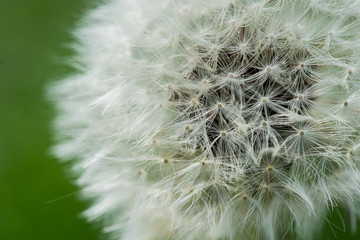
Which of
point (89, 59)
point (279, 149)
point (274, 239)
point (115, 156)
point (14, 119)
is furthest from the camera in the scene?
point (14, 119)

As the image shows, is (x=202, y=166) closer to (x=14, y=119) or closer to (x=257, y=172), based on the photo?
(x=257, y=172)

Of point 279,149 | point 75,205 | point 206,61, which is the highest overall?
point 206,61

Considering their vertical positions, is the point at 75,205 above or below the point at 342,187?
below

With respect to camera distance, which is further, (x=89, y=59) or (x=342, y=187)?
(x=89, y=59)

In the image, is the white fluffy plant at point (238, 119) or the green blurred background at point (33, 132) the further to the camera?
the green blurred background at point (33, 132)

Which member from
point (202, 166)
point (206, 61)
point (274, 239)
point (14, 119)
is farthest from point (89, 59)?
point (14, 119)
